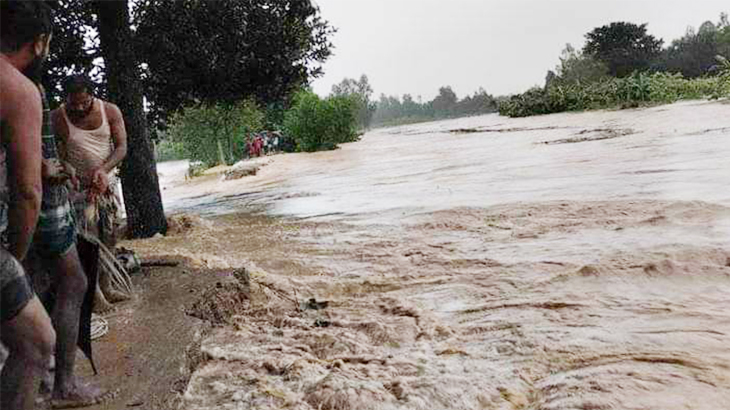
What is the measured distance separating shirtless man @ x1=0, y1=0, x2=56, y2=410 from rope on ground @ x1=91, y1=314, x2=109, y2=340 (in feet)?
4.74

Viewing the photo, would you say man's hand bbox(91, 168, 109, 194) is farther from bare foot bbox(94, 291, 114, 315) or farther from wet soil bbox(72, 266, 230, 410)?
wet soil bbox(72, 266, 230, 410)

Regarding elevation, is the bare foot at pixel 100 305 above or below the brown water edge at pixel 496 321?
above

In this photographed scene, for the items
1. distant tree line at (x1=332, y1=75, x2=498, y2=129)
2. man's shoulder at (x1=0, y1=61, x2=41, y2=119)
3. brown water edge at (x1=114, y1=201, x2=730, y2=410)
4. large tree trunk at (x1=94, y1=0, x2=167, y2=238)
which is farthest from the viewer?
distant tree line at (x1=332, y1=75, x2=498, y2=129)

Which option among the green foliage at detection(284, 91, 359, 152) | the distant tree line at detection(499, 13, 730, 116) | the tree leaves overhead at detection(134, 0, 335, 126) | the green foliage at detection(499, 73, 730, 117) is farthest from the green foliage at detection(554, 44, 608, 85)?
the tree leaves overhead at detection(134, 0, 335, 126)

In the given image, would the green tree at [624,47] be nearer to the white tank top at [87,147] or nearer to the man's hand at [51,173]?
the white tank top at [87,147]

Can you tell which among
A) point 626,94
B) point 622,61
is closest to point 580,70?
point 622,61

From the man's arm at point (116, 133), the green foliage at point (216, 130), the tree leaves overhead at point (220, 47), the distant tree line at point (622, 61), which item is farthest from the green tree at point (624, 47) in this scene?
the man's arm at point (116, 133)

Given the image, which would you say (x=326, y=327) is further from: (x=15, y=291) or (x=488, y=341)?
(x=15, y=291)

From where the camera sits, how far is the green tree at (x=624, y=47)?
53531 millimetres

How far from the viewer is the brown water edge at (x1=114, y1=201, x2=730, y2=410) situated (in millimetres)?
2643

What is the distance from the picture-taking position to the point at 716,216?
17.1 ft

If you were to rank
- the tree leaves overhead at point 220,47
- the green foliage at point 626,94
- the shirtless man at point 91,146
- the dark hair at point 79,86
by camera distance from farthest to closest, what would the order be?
1. the green foliage at point 626,94
2. the tree leaves overhead at point 220,47
3. the shirtless man at point 91,146
4. the dark hair at point 79,86

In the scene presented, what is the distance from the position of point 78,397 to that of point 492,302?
97.2 inches

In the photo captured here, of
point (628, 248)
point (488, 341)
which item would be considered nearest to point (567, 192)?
point (628, 248)
